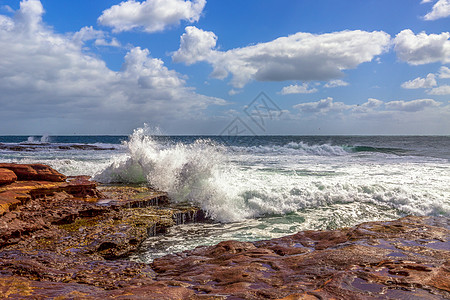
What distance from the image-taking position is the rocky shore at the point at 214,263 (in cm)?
268

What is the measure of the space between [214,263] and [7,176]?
702 centimetres

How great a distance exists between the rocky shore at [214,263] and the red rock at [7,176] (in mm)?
1134

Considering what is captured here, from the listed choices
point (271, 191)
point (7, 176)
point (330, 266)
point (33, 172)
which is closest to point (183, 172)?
point (271, 191)

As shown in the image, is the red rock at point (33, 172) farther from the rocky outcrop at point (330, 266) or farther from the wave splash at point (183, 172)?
the rocky outcrop at point (330, 266)

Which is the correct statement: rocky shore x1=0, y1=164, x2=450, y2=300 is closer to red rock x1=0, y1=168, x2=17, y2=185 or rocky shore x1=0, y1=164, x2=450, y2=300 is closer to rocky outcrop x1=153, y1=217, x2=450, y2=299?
rocky outcrop x1=153, y1=217, x2=450, y2=299

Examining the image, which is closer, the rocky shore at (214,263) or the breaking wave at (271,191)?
the rocky shore at (214,263)

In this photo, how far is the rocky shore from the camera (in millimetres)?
2678

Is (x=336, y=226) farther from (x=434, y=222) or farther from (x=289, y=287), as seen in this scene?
(x=289, y=287)

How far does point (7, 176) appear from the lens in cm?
788

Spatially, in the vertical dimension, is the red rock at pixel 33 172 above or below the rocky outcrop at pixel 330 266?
above

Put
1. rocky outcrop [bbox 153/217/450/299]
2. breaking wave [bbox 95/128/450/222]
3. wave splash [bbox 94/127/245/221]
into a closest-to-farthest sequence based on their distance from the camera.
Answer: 1. rocky outcrop [bbox 153/217/450/299]
2. breaking wave [bbox 95/128/450/222]
3. wave splash [bbox 94/127/245/221]

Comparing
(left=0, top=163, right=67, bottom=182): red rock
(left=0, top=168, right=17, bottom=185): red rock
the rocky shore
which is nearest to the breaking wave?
the rocky shore

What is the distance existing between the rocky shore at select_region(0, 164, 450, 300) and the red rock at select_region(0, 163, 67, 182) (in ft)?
6.42

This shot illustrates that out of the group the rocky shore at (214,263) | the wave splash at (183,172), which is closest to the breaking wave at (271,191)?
the wave splash at (183,172)
